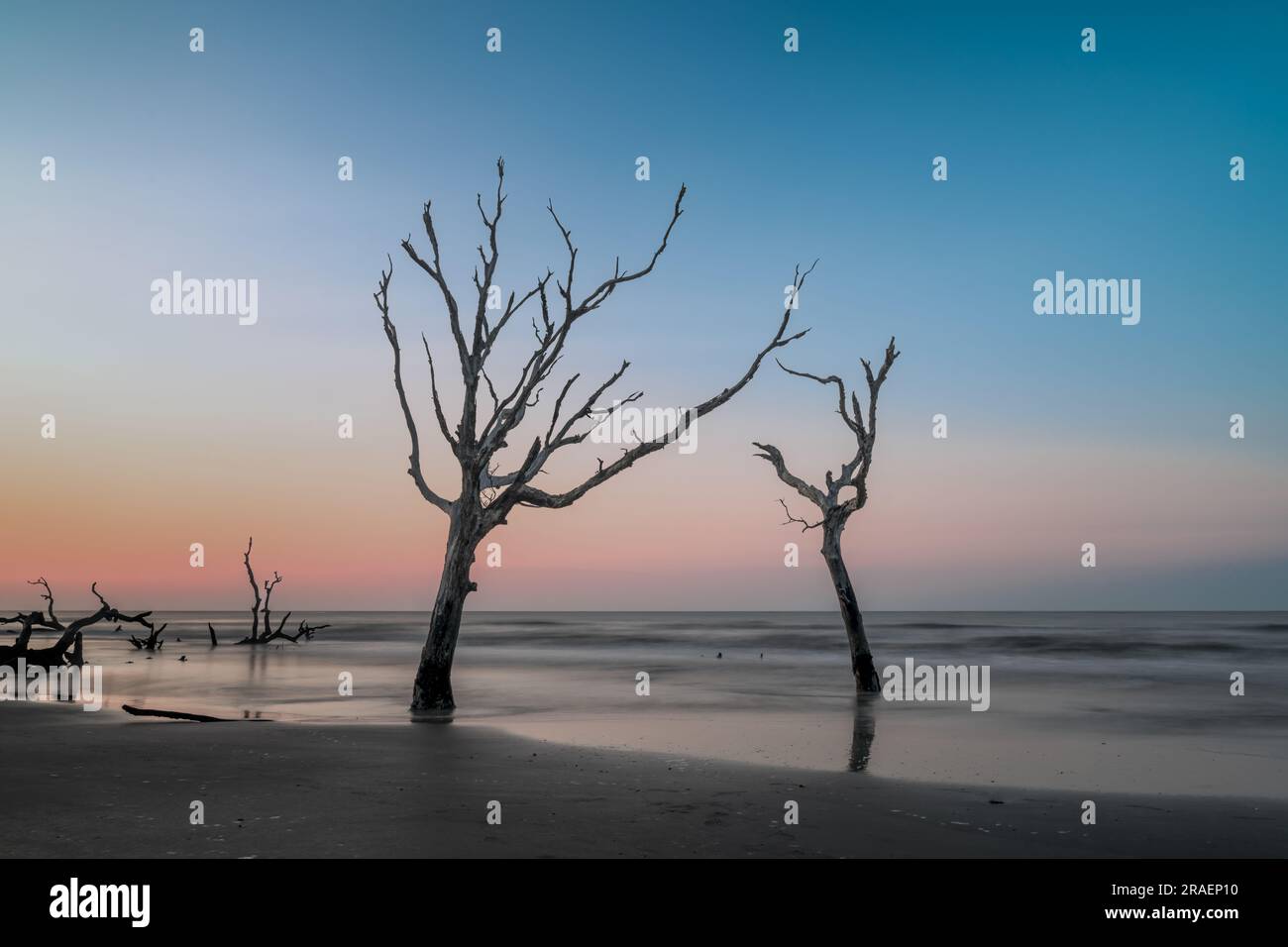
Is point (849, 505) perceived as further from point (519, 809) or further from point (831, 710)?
point (519, 809)

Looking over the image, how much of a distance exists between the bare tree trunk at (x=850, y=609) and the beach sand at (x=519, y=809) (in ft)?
35.6

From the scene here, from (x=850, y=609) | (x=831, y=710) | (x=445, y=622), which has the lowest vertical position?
(x=831, y=710)

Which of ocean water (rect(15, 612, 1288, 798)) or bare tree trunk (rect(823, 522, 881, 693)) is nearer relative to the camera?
ocean water (rect(15, 612, 1288, 798))

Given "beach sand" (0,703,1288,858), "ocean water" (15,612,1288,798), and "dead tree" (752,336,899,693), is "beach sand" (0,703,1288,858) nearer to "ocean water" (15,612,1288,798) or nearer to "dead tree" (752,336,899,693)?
"ocean water" (15,612,1288,798)

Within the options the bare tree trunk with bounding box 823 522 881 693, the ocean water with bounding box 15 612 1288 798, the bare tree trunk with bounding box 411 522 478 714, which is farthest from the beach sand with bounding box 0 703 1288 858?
the bare tree trunk with bounding box 823 522 881 693

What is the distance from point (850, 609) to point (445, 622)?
31.8ft

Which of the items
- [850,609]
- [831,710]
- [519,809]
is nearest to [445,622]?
[831,710]

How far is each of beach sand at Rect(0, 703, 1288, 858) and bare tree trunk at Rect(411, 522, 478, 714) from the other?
14.4 ft

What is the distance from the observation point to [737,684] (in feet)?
78.6

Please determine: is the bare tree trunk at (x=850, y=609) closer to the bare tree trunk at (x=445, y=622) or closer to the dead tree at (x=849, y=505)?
the dead tree at (x=849, y=505)

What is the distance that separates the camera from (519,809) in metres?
6.81

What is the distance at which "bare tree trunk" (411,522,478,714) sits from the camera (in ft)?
47.5
